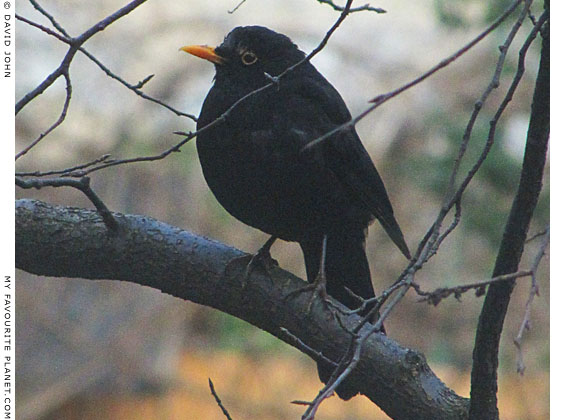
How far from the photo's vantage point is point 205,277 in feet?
6.69

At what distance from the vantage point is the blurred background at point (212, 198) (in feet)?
15.8

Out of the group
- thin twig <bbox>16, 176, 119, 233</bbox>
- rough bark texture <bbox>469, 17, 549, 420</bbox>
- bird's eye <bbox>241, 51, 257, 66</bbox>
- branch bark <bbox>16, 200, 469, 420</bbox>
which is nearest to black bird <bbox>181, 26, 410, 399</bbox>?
bird's eye <bbox>241, 51, 257, 66</bbox>

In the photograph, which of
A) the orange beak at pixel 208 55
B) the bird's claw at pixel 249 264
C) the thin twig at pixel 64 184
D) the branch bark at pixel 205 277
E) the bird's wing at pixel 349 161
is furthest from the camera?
the orange beak at pixel 208 55

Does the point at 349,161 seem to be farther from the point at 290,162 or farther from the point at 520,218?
the point at 520,218

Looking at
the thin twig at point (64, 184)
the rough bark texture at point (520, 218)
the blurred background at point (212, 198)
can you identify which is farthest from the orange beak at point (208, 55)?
the blurred background at point (212, 198)

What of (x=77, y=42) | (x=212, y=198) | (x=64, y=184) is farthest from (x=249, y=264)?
(x=212, y=198)

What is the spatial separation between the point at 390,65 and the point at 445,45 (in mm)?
461

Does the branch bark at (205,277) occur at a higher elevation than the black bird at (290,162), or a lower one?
lower

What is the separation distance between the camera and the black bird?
2.26 meters

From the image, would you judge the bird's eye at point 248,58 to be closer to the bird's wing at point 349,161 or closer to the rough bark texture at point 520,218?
the bird's wing at point 349,161

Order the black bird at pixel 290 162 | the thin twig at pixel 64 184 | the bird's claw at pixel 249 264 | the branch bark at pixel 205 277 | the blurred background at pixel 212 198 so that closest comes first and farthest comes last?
the thin twig at pixel 64 184, the branch bark at pixel 205 277, the bird's claw at pixel 249 264, the black bird at pixel 290 162, the blurred background at pixel 212 198

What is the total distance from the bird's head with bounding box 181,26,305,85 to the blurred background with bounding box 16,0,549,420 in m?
1.99
